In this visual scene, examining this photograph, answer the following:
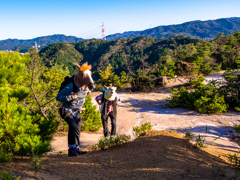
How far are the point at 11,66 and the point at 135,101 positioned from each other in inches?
272

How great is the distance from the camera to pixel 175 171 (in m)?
2.10

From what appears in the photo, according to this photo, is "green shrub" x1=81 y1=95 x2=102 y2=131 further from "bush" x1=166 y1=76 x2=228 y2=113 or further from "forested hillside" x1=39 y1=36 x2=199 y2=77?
"forested hillside" x1=39 y1=36 x2=199 y2=77

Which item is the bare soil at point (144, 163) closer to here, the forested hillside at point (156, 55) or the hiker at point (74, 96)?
the hiker at point (74, 96)

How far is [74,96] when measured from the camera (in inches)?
101

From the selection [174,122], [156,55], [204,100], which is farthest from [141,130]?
[156,55]

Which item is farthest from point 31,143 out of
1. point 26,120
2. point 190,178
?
point 190,178

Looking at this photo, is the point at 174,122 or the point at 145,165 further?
the point at 174,122

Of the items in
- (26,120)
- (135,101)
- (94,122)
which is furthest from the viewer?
(135,101)

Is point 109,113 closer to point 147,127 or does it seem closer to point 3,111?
point 147,127

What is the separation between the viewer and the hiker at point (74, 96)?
2.56 m

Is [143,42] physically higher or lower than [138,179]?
higher

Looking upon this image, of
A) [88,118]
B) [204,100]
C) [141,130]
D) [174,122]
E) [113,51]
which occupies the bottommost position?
[174,122]

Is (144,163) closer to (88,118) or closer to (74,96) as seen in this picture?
(74,96)

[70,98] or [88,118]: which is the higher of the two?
[70,98]
